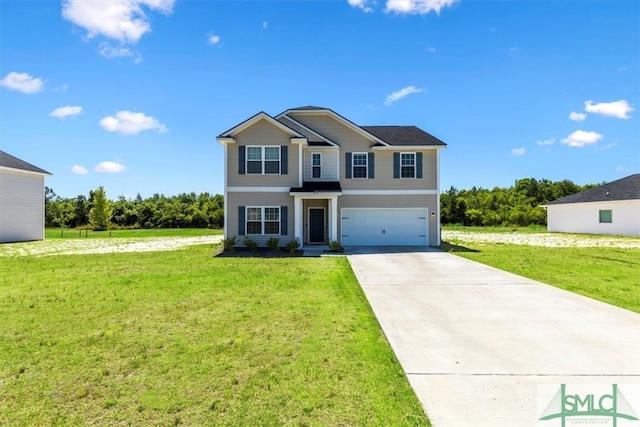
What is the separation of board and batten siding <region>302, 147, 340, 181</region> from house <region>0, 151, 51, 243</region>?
18.6m

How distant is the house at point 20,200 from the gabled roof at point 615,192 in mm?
43057

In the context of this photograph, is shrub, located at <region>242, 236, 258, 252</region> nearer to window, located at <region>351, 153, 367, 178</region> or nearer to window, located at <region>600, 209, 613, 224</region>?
window, located at <region>351, 153, 367, 178</region>

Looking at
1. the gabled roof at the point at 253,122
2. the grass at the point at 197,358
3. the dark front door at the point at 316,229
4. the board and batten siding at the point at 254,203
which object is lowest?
the grass at the point at 197,358

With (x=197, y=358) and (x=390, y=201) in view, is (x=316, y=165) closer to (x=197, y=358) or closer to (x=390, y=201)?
(x=390, y=201)

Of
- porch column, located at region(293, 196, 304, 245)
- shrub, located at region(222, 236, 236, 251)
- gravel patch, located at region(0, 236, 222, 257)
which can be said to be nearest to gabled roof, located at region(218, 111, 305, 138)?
porch column, located at region(293, 196, 304, 245)

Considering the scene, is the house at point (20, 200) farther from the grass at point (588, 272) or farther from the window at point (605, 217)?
the window at point (605, 217)

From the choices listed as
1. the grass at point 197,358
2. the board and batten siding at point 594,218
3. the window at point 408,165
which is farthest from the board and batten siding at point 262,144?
the board and batten siding at point 594,218

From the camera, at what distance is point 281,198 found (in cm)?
1720

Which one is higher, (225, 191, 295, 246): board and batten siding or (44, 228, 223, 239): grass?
(225, 191, 295, 246): board and batten siding

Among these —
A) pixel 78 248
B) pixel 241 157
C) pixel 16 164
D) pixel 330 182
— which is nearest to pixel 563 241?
pixel 330 182

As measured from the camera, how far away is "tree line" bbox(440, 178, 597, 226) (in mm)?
44188

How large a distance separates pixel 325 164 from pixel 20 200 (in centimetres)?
2042

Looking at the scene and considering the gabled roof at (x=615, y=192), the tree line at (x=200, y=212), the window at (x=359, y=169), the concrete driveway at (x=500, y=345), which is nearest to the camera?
the concrete driveway at (x=500, y=345)

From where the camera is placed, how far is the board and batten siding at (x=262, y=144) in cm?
1705
